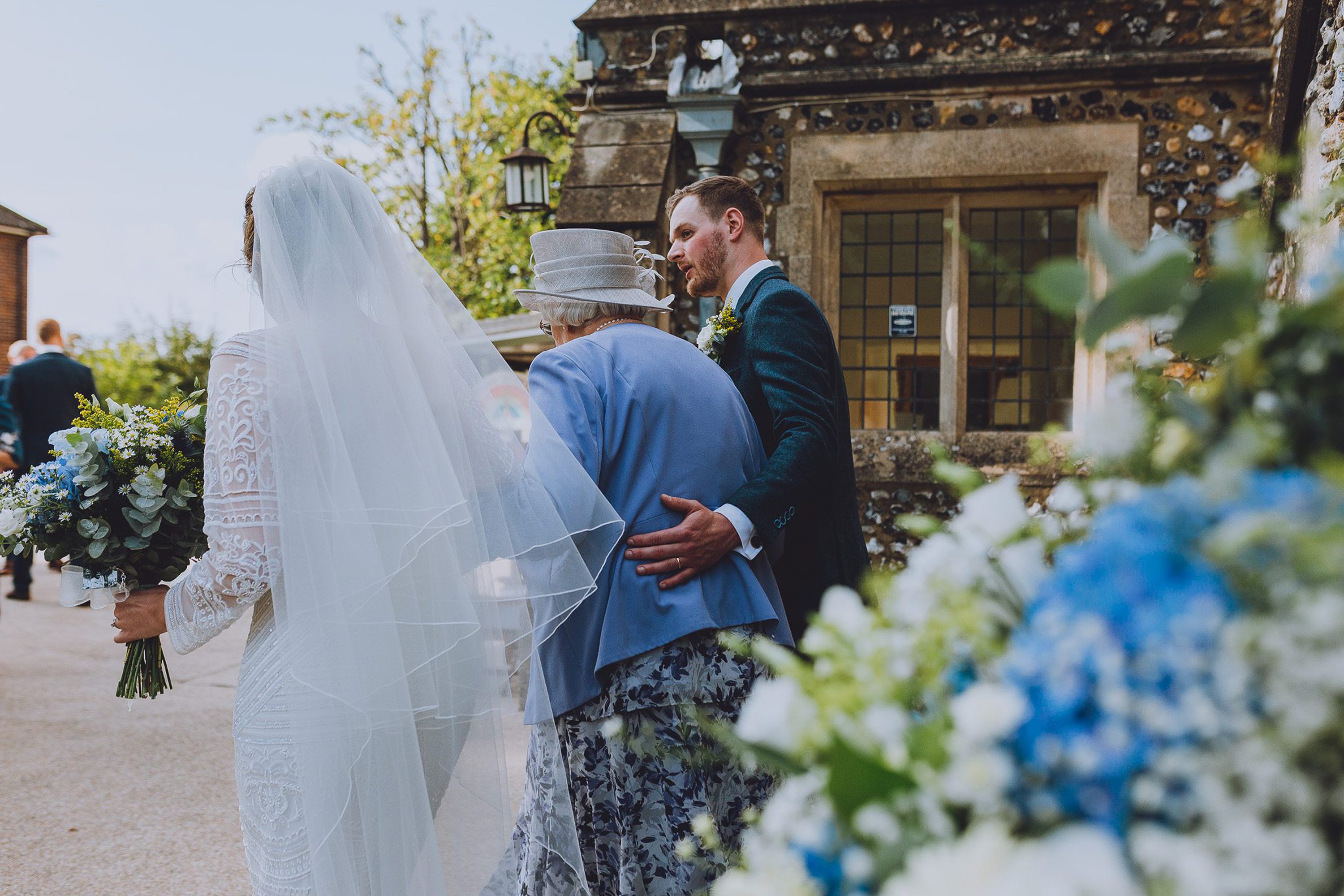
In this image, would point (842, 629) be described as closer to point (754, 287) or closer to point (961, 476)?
point (961, 476)

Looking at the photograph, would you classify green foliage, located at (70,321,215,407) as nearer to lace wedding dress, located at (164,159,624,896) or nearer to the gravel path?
the gravel path

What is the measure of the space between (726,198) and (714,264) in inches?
7.7

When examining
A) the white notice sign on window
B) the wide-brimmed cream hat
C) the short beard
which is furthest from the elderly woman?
the white notice sign on window

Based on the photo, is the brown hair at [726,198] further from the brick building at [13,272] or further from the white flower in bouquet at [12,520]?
the brick building at [13,272]

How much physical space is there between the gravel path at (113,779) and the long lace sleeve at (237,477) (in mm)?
712

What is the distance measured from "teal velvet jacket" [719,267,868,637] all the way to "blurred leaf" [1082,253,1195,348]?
5.57 feet

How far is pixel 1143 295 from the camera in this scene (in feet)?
2.36

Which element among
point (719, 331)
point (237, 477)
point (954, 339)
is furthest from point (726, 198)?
point (954, 339)

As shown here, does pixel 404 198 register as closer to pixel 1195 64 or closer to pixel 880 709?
pixel 1195 64

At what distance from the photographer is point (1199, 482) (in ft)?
2.15

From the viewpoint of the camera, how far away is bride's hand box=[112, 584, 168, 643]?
2.37 m

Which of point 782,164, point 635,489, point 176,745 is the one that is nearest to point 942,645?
point 635,489

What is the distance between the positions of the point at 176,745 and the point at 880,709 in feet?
17.0

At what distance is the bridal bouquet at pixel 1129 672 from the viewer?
1.87ft
